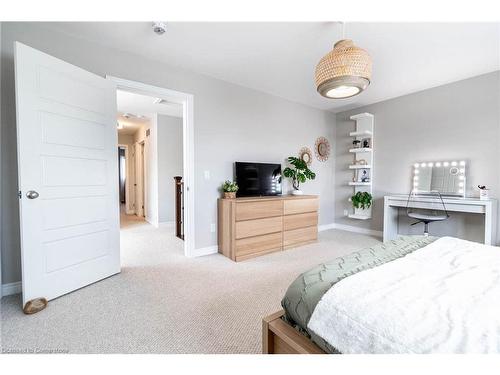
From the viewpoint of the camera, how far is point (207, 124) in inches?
122

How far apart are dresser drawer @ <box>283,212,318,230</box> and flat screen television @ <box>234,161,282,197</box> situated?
508 millimetres

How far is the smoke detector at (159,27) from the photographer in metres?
2.02

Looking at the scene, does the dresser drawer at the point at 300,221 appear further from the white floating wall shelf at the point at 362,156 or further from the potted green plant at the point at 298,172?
the white floating wall shelf at the point at 362,156

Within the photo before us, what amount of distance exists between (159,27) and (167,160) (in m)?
3.31

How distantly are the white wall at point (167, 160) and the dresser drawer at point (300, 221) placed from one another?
2900 mm

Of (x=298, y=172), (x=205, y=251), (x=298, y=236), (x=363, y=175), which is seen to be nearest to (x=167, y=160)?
(x=205, y=251)

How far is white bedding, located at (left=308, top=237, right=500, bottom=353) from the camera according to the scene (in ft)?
2.12

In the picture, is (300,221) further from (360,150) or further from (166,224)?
(166,224)

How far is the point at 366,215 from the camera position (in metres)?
4.24

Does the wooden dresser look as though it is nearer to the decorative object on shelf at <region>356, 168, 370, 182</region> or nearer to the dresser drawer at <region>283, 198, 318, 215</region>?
the dresser drawer at <region>283, 198, 318, 215</region>

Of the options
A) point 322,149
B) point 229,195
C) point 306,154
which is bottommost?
point 229,195

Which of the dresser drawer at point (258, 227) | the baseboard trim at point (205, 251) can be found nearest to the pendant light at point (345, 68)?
the dresser drawer at point (258, 227)
